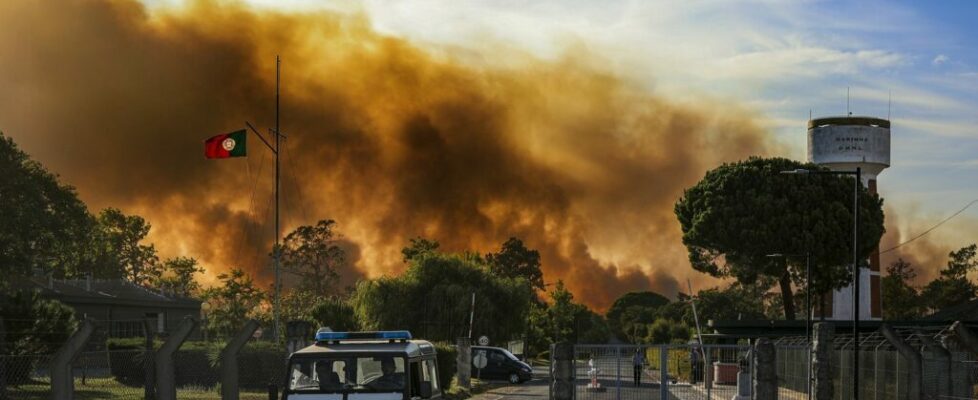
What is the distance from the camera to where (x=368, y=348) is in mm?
18891

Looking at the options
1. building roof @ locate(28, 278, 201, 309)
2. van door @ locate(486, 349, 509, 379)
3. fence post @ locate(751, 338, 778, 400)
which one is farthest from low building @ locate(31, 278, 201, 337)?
fence post @ locate(751, 338, 778, 400)

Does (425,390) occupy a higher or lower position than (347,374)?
lower

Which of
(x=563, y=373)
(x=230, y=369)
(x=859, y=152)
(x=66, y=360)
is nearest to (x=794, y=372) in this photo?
(x=563, y=373)

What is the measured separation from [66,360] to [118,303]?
61.1m

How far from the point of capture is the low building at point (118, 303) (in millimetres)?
72125

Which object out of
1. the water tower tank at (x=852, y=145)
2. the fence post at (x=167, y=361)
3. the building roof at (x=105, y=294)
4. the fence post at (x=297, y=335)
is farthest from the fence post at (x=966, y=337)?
the water tower tank at (x=852, y=145)

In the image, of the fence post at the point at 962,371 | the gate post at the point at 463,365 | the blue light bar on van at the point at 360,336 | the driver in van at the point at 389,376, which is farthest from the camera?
the gate post at the point at 463,365

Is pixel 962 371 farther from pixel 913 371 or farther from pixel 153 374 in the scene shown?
pixel 153 374

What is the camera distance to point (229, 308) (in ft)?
378

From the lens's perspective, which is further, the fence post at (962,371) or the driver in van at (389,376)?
the fence post at (962,371)

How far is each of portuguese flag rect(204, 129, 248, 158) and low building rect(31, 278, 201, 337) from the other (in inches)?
504

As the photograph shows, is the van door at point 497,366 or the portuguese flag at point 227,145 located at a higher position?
the portuguese flag at point 227,145

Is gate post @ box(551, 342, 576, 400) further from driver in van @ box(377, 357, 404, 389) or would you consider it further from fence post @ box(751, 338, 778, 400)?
driver in van @ box(377, 357, 404, 389)

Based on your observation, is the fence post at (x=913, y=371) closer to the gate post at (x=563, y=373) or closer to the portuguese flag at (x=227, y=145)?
the gate post at (x=563, y=373)
